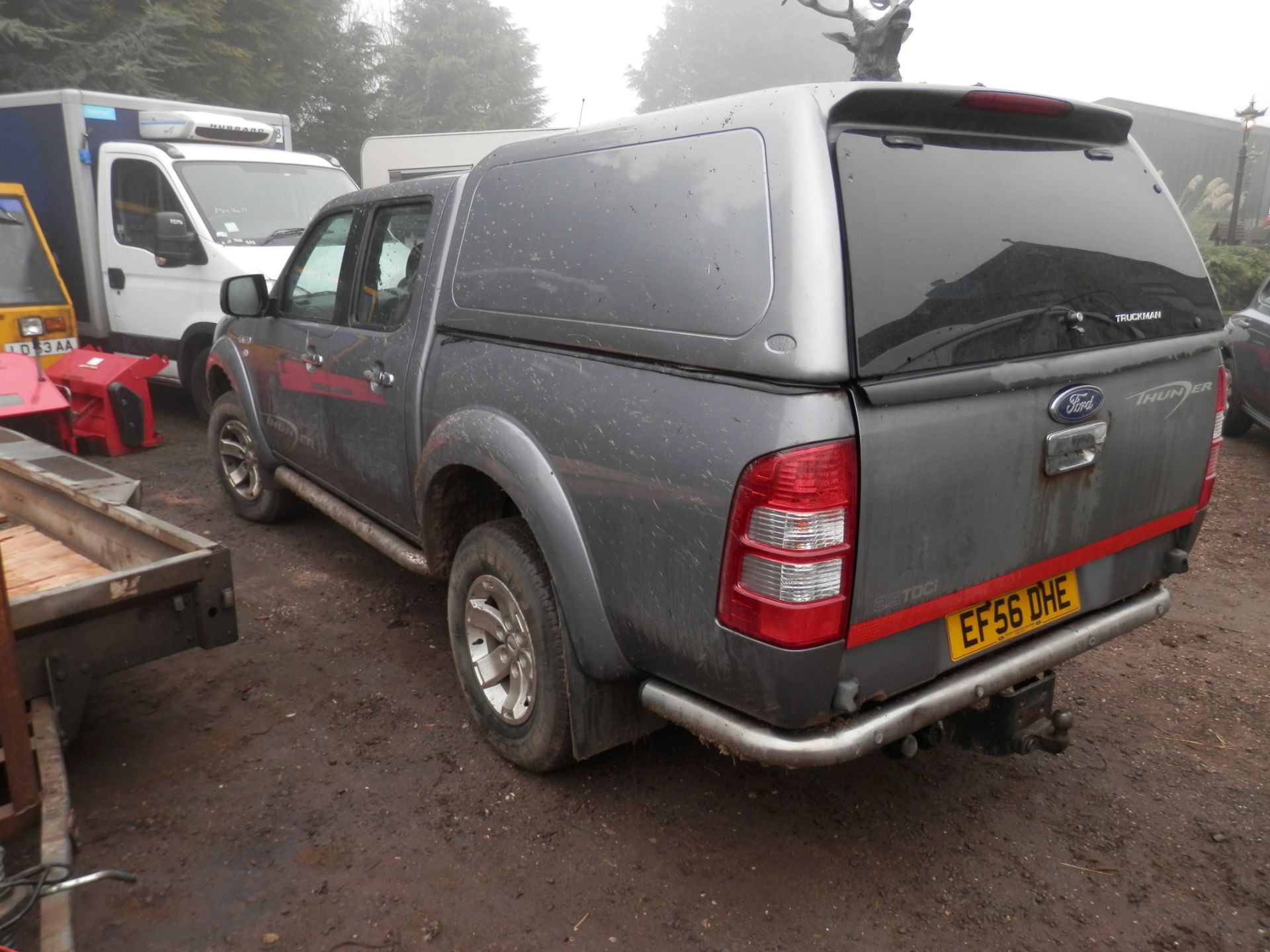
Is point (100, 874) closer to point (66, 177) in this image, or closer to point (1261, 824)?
point (1261, 824)

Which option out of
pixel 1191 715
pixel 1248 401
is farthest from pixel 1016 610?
pixel 1248 401

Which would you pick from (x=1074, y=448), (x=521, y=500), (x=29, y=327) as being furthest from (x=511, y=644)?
(x=29, y=327)

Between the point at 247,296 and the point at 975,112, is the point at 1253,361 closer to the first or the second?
the point at 975,112

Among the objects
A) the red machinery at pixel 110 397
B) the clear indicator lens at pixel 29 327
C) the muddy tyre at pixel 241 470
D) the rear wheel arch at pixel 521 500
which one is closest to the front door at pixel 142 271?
the red machinery at pixel 110 397

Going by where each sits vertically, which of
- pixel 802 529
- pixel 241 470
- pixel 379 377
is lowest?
pixel 241 470

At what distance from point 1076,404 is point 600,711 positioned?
62.3 inches

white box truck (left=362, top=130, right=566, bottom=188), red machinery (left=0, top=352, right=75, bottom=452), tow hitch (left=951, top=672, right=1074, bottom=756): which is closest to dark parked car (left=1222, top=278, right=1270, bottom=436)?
tow hitch (left=951, top=672, right=1074, bottom=756)

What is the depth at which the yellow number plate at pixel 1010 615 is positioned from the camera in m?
2.47

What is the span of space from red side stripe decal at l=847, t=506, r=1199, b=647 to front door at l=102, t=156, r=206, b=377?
6.93 meters

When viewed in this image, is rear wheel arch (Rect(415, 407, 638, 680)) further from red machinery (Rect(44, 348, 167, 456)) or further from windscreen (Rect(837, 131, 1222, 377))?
red machinery (Rect(44, 348, 167, 456))

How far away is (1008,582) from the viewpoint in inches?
98.9

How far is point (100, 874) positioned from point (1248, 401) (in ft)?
27.1

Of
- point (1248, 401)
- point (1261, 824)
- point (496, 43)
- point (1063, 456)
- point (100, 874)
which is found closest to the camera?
point (100, 874)

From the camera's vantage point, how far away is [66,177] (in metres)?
8.30
